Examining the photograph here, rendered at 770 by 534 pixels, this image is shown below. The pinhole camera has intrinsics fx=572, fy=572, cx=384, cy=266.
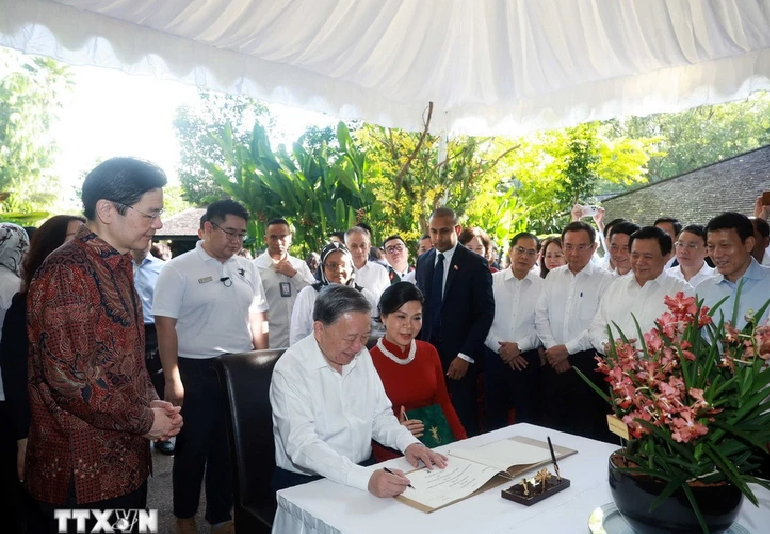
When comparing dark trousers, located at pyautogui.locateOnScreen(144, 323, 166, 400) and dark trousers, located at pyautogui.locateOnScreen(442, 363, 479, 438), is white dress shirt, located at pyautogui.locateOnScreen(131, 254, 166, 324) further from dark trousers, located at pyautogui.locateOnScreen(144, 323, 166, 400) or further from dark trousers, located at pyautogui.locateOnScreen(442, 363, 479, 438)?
dark trousers, located at pyautogui.locateOnScreen(442, 363, 479, 438)

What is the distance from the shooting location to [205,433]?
3.04 metres

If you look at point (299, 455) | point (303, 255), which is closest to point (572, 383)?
point (299, 455)

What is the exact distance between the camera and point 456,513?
1.55 metres

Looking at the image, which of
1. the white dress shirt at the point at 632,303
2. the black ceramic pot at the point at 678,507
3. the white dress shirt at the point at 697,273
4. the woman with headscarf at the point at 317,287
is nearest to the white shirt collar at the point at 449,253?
the woman with headscarf at the point at 317,287

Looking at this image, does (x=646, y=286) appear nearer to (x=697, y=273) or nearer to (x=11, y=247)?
(x=697, y=273)

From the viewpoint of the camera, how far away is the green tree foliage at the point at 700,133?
3709 cm

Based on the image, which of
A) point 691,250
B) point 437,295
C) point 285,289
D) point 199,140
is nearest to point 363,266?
point 285,289

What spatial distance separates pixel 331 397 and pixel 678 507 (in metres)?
1.22

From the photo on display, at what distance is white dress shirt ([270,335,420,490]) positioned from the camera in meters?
2.01

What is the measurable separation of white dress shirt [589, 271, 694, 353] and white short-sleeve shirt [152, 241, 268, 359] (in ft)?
7.02

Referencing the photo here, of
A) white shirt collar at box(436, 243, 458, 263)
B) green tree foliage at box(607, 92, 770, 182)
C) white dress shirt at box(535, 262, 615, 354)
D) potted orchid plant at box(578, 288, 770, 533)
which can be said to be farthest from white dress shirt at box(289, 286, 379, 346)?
green tree foliage at box(607, 92, 770, 182)

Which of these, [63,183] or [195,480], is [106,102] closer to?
[63,183]

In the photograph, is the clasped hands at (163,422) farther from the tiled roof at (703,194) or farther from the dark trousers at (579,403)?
the tiled roof at (703,194)

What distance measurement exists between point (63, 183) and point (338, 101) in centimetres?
2904
